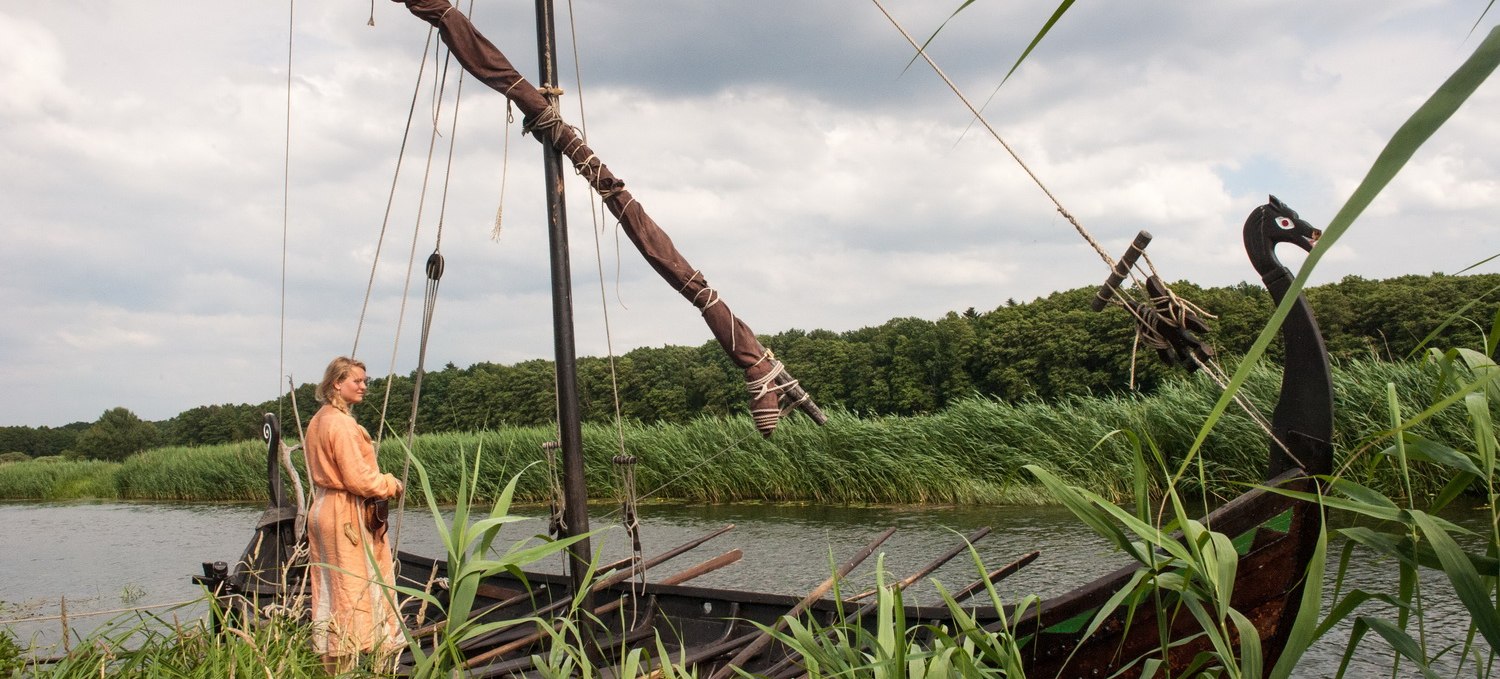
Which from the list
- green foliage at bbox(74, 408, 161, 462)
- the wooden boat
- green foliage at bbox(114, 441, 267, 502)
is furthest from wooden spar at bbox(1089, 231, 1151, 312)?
green foliage at bbox(74, 408, 161, 462)

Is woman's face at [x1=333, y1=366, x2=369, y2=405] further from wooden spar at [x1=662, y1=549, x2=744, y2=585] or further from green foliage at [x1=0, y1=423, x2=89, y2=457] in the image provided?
green foliage at [x1=0, y1=423, x2=89, y2=457]

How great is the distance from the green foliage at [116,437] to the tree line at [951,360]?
18.4 m

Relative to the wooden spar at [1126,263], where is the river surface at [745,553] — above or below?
below

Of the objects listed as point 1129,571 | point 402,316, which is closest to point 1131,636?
point 1129,571

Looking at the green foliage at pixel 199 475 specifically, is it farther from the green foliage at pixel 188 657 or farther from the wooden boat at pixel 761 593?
the green foliage at pixel 188 657

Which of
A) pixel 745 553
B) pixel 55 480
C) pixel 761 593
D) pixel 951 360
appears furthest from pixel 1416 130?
pixel 55 480

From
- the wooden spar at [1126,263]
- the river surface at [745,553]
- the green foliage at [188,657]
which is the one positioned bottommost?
the river surface at [745,553]

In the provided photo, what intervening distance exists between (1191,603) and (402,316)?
3998mm

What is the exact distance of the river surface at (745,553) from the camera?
6.11 metres

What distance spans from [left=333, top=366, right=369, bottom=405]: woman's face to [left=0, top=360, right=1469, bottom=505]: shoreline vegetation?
11.3ft

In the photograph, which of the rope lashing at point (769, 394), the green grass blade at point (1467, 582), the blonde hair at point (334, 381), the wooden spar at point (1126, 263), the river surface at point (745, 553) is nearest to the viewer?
the green grass blade at point (1467, 582)

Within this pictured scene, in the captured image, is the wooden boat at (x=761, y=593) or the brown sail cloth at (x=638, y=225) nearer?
the wooden boat at (x=761, y=593)

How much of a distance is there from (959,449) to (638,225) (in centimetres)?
836

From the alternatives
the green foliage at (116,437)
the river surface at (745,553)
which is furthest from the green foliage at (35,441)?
the river surface at (745,553)
